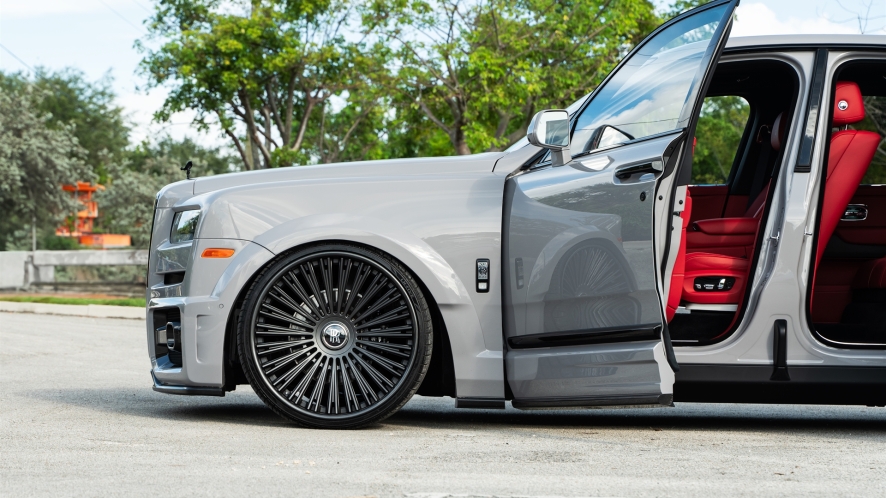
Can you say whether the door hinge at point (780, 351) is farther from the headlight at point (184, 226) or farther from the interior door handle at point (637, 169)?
the headlight at point (184, 226)

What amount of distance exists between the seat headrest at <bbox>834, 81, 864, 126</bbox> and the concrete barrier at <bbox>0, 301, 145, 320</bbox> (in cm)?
1406

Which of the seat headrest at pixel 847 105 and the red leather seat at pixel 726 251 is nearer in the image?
the seat headrest at pixel 847 105

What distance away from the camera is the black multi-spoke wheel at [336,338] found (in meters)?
5.08

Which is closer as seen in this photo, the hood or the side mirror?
the side mirror

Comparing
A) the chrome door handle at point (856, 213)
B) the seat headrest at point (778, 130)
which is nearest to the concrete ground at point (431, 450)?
the chrome door handle at point (856, 213)

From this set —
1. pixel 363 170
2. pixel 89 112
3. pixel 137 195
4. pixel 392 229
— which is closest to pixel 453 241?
pixel 392 229

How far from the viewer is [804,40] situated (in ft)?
17.0

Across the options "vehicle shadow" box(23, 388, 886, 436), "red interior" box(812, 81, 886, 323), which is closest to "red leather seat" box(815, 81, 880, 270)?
"red interior" box(812, 81, 886, 323)

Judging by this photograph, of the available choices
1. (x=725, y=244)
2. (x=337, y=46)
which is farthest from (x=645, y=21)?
(x=725, y=244)

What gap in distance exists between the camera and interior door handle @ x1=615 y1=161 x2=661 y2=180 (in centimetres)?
472

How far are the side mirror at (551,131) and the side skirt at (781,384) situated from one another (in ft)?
4.03

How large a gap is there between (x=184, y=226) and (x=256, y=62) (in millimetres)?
20668

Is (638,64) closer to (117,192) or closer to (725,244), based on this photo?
(725,244)

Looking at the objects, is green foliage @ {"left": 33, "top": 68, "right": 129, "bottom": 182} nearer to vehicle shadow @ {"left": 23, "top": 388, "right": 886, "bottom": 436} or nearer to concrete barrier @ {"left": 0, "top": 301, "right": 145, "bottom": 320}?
concrete barrier @ {"left": 0, "top": 301, "right": 145, "bottom": 320}
